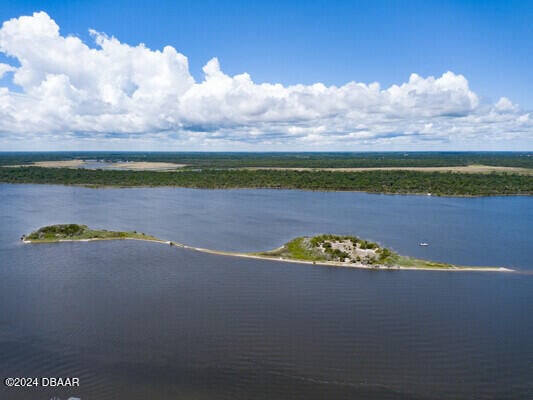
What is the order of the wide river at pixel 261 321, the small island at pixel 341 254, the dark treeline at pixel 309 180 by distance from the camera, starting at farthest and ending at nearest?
1. the dark treeline at pixel 309 180
2. the small island at pixel 341 254
3. the wide river at pixel 261 321

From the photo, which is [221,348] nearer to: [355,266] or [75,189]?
[355,266]

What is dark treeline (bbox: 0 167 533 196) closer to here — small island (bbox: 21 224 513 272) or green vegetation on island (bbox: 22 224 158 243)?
small island (bbox: 21 224 513 272)

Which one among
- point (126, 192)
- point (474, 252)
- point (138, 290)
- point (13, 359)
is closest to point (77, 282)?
point (138, 290)

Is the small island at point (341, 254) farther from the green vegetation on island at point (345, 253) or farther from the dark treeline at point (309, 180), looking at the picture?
the dark treeline at point (309, 180)

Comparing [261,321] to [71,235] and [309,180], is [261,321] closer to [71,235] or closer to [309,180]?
[71,235]

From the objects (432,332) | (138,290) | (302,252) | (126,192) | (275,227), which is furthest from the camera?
(126,192)

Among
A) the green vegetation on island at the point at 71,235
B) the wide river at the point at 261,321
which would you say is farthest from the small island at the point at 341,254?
the wide river at the point at 261,321
